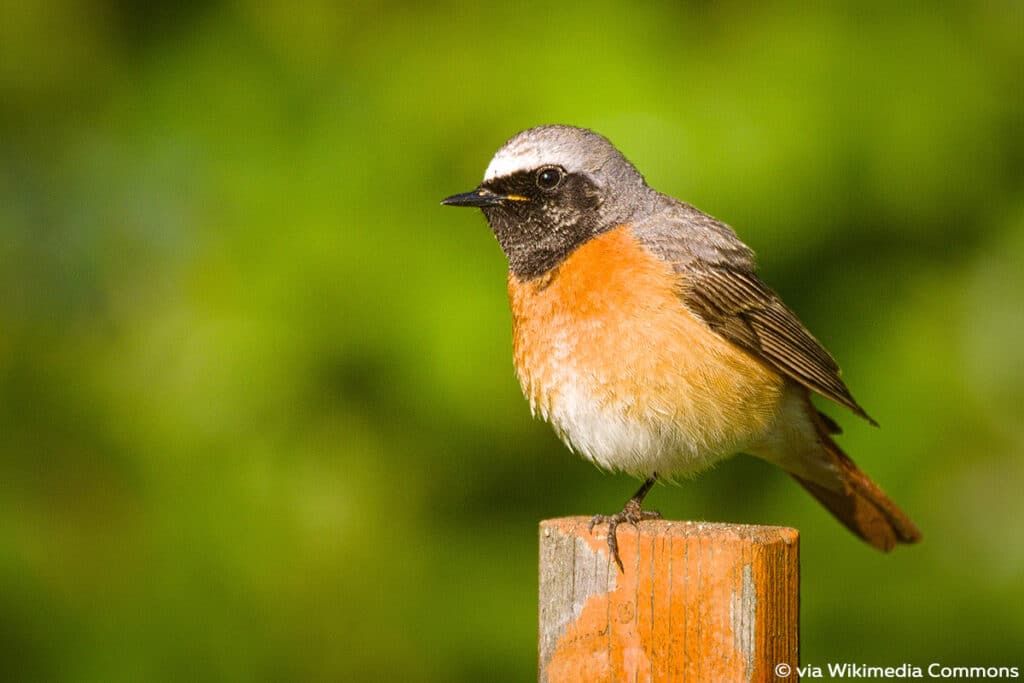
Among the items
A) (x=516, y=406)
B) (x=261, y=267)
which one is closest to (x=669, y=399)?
(x=516, y=406)

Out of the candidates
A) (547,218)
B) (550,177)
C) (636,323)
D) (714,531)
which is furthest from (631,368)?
(714,531)

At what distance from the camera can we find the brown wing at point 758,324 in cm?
454

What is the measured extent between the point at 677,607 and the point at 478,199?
6.65 feet

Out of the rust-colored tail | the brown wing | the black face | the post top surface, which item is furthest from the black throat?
the post top surface

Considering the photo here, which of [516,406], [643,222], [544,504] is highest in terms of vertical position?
[643,222]

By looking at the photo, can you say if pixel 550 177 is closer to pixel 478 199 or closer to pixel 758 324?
pixel 478 199

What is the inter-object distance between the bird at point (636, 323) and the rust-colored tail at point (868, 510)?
18 cm

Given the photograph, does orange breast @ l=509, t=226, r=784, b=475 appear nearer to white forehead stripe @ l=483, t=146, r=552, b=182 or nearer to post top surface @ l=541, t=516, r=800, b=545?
white forehead stripe @ l=483, t=146, r=552, b=182

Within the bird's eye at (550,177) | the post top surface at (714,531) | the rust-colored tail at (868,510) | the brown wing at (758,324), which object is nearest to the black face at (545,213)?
the bird's eye at (550,177)

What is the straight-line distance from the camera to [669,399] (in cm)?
429

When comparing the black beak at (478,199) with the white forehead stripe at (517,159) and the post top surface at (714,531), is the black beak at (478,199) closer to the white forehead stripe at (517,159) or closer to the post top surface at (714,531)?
the white forehead stripe at (517,159)

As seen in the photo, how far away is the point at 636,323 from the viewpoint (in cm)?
429

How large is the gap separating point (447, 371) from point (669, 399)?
48.6 inches

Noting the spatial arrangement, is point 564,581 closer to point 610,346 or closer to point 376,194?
point 610,346
